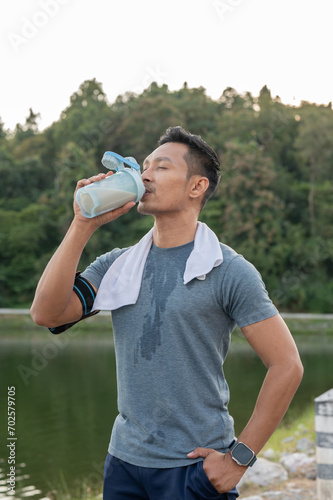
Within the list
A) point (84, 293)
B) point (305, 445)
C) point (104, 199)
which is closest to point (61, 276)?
point (84, 293)

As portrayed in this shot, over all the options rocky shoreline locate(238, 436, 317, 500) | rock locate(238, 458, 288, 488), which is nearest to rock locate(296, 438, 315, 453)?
rocky shoreline locate(238, 436, 317, 500)

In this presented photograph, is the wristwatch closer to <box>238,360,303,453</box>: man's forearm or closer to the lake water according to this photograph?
<box>238,360,303,453</box>: man's forearm

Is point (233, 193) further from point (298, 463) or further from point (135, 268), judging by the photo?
point (135, 268)

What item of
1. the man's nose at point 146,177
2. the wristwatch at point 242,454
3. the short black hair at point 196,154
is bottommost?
the wristwatch at point 242,454

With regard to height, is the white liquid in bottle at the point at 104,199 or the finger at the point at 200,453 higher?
the white liquid in bottle at the point at 104,199

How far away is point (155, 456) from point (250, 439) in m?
0.27

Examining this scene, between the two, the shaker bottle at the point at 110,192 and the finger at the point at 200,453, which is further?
the shaker bottle at the point at 110,192

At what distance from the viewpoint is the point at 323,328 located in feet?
80.4

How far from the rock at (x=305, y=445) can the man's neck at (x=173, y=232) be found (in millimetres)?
5664

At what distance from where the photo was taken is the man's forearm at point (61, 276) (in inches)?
76.5

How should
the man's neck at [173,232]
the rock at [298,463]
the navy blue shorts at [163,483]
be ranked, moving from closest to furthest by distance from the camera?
the navy blue shorts at [163,483] → the man's neck at [173,232] → the rock at [298,463]

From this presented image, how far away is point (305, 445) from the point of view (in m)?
7.23

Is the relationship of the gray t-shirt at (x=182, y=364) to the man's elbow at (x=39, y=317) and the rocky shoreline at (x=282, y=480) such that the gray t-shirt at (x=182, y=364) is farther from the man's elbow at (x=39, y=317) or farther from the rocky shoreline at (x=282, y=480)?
the rocky shoreline at (x=282, y=480)

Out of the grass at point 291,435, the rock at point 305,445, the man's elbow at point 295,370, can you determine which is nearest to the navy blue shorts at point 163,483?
the man's elbow at point 295,370
